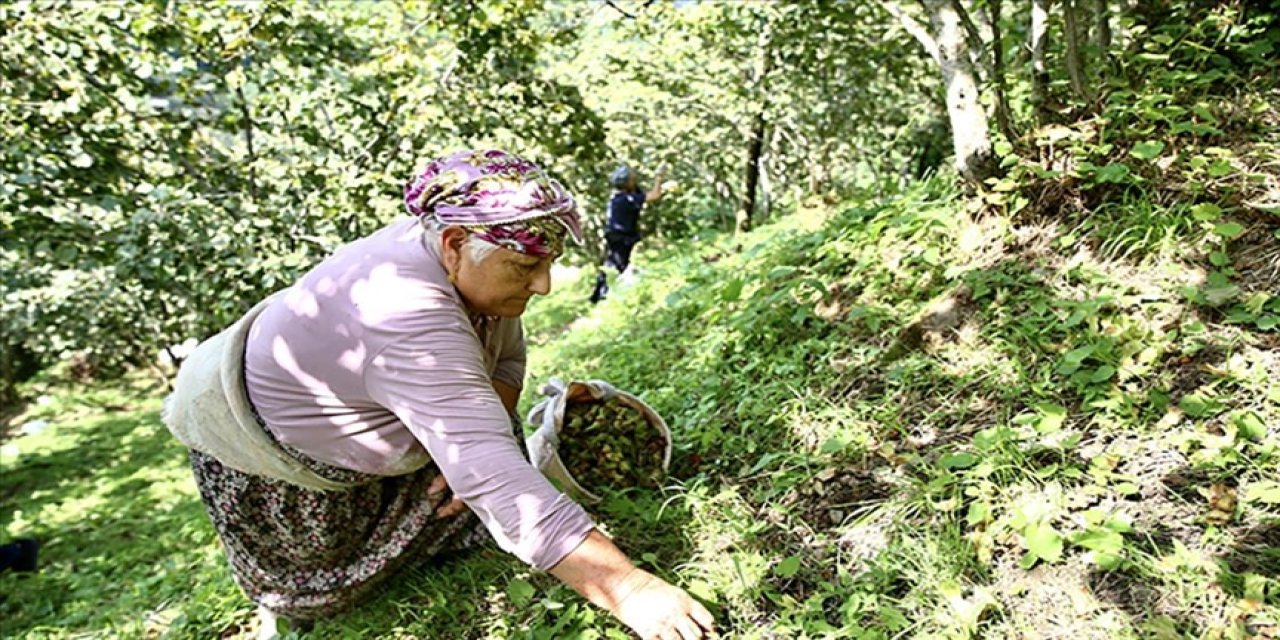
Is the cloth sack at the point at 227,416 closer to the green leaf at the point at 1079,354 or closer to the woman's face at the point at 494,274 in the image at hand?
the woman's face at the point at 494,274

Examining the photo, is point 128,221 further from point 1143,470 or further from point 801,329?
point 1143,470

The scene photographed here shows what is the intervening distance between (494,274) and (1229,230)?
2143 mm

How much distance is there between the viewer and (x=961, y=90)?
2992 mm

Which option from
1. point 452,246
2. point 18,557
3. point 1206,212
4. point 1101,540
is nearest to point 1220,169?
point 1206,212

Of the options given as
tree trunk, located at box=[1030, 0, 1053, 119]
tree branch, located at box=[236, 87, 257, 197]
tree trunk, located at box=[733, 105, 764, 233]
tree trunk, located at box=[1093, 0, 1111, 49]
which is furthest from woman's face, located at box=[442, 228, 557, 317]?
tree trunk, located at box=[733, 105, 764, 233]

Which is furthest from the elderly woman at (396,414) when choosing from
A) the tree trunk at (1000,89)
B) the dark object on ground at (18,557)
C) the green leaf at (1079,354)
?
the dark object on ground at (18,557)

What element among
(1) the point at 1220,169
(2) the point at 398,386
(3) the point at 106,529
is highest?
(2) the point at 398,386

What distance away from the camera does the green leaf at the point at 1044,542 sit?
68.7 inches

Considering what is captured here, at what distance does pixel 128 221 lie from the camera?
4.22 m

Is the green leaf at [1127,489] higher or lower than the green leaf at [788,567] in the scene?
higher

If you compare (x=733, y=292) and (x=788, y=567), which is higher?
(x=733, y=292)

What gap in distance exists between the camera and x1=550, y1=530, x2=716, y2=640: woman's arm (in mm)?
1704

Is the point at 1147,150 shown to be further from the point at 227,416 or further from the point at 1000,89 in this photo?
the point at 227,416

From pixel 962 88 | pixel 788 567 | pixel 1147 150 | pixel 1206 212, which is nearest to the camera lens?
pixel 788 567
